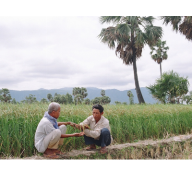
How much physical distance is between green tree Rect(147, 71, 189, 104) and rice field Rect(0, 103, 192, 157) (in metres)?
3.83

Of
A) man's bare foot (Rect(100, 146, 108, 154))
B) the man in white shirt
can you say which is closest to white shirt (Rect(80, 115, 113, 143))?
the man in white shirt

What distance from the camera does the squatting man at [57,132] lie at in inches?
97.7

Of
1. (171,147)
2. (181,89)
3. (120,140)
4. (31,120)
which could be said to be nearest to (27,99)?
(31,120)

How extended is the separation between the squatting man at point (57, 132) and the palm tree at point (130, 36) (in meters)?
7.50

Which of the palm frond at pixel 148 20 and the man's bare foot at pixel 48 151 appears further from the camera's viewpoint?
the palm frond at pixel 148 20

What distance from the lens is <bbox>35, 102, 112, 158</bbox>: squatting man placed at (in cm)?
248

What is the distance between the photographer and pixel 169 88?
35.0 ft

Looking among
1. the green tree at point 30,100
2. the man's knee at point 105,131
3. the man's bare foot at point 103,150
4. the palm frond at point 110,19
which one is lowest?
the man's bare foot at point 103,150

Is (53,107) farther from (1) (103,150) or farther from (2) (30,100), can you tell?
(2) (30,100)

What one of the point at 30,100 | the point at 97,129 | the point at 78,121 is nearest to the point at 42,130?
the point at 97,129

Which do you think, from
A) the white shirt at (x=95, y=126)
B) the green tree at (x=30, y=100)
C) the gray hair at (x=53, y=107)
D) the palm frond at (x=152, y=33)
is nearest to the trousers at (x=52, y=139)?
the gray hair at (x=53, y=107)

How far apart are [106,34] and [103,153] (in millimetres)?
7942

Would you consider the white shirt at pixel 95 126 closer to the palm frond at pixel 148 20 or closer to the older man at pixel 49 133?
the older man at pixel 49 133

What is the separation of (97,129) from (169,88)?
28.7ft
